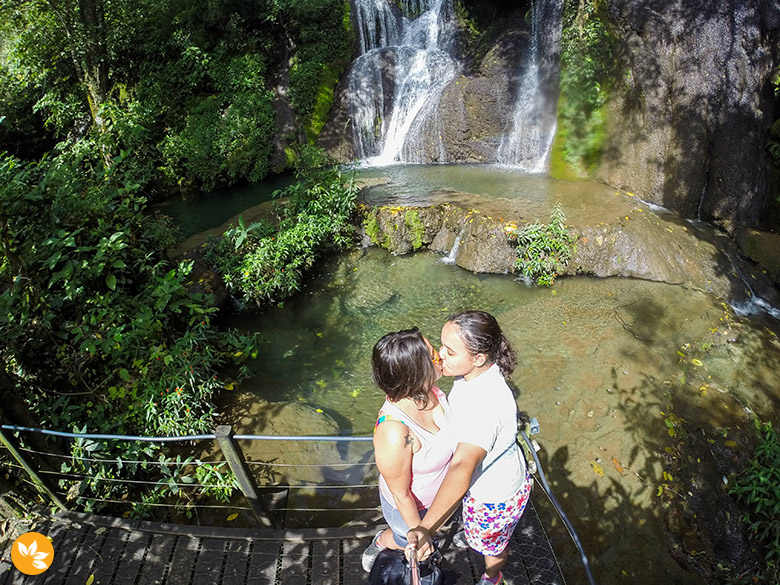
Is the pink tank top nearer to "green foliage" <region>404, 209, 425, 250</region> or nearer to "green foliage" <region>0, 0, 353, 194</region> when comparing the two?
"green foliage" <region>404, 209, 425, 250</region>

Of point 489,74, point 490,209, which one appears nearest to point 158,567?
point 490,209

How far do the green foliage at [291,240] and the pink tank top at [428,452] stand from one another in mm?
4827

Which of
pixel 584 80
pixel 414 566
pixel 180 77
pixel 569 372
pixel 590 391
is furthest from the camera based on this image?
Result: pixel 180 77

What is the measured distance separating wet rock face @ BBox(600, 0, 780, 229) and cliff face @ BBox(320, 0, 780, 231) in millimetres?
15

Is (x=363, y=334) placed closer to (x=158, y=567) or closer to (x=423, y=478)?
(x=158, y=567)

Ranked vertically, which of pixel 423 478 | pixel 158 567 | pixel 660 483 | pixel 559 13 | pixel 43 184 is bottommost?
pixel 660 483

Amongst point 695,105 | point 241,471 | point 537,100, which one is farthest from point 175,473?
point 537,100

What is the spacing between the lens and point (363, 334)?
633cm

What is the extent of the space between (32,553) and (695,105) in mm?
10516

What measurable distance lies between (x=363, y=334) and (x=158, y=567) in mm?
3801

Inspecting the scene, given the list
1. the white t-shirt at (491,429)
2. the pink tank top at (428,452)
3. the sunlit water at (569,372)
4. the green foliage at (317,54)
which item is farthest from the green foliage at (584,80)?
the pink tank top at (428,452)

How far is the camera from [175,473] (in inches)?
138

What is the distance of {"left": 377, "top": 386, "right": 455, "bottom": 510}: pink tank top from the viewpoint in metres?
1.89

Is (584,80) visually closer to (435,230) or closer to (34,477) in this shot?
(435,230)
